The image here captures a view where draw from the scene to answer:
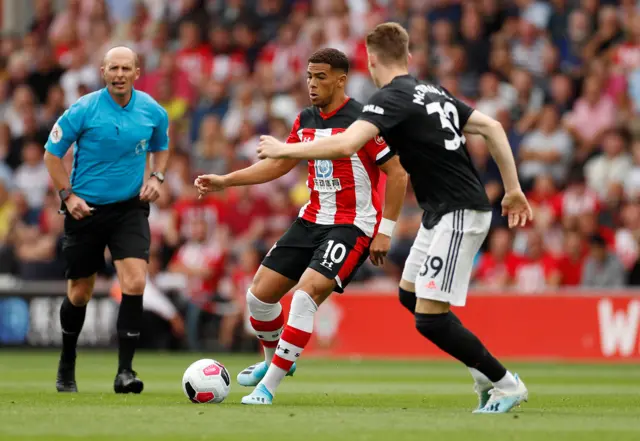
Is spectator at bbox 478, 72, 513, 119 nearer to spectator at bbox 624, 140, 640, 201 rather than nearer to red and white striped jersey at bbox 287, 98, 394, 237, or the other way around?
spectator at bbox 624, 140, 640, 201

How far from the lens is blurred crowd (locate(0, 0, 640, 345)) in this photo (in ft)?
57.5

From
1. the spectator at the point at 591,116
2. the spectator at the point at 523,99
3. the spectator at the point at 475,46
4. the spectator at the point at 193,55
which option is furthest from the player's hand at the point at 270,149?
the spectator at the point at 193,55

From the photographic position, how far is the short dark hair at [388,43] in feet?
26.6

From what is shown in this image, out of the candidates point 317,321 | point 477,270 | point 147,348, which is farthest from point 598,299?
point 147,348

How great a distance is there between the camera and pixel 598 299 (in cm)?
1634

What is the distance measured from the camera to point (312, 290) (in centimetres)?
887

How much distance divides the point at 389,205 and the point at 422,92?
137 centimetres

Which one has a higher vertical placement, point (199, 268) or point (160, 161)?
point (160, 161)

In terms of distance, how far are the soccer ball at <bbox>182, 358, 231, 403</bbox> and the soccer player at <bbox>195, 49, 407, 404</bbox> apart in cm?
55

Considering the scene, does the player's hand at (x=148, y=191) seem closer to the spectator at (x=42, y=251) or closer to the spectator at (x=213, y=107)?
the spectator at (x=42, y=251)

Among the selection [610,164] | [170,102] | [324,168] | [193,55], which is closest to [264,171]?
[324,168]

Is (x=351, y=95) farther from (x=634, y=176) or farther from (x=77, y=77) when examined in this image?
(x=77, y=77)

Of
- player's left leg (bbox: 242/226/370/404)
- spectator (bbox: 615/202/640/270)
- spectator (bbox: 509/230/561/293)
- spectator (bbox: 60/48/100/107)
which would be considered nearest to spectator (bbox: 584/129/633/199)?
spectator (bbox: 615/202/640/270)

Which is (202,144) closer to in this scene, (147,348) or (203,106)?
(203,106)
